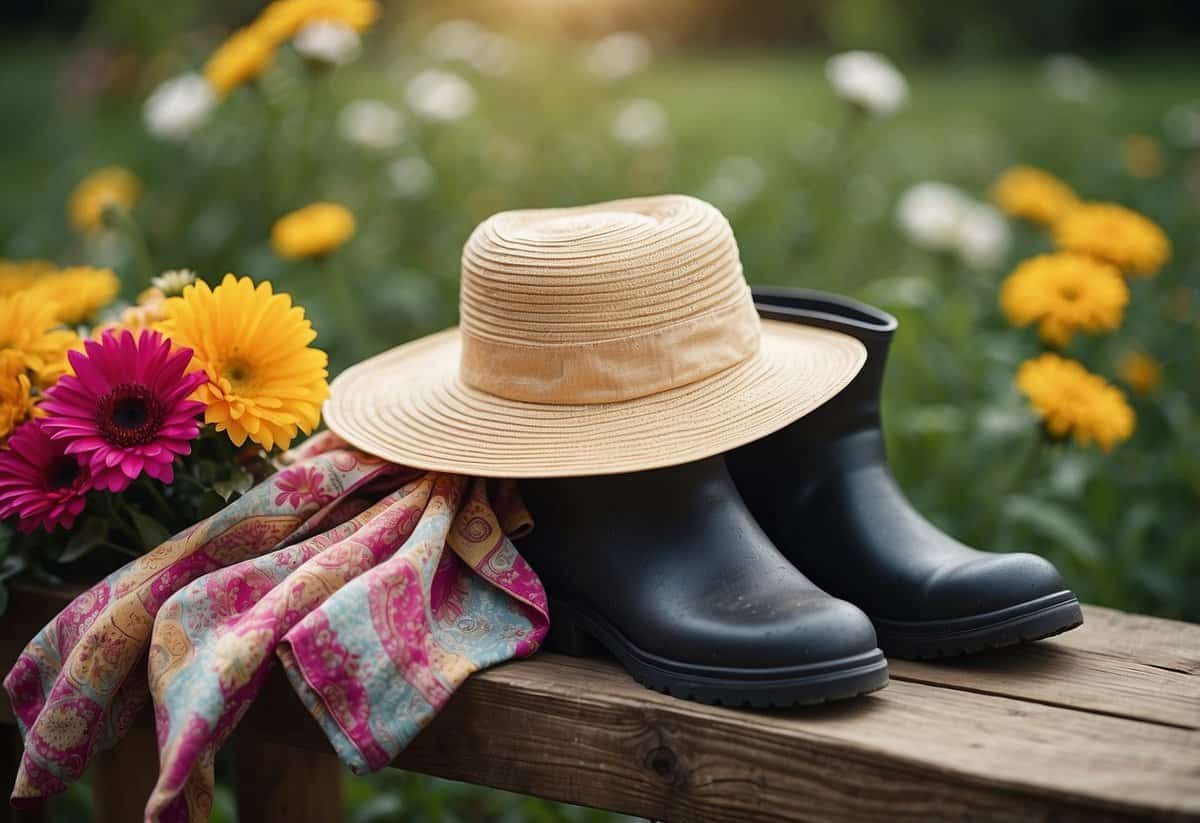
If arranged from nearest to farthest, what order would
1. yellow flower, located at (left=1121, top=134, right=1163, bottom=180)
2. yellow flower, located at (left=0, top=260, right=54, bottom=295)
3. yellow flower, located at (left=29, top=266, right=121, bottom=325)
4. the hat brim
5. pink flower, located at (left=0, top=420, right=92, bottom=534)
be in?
1. the hat brim
2. pink flower, located at (left=0, top=420, right=92, bottom=534)
3. yellow flower, located at (left=29, top=266, right=121, bottom=325)
4. yellow flower, located at (left=0, top=260, right=54, bottom=295)
5. yellow flower, located at (left=1121, top=134, right=1163, bottom=180)

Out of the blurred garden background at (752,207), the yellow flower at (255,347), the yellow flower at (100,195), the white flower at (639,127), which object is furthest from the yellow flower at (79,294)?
the white flower at (639,127)

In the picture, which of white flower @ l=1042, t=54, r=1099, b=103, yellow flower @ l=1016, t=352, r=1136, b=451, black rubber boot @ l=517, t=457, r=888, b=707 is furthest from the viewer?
white flower @ l=1042, t=54, r=1099, b=103

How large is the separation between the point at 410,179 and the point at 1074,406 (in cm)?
166

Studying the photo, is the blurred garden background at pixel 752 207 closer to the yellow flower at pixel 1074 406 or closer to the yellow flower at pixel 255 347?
the yellow flower at pixel 1074 406

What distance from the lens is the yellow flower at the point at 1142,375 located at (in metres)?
2.34

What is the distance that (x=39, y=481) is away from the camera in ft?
4.29

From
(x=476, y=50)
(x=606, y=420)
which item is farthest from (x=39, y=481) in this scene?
(x=476, y=50)

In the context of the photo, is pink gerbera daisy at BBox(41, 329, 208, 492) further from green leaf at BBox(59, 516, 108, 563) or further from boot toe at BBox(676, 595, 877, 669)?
boot toe at BBox(676, 595, 877, 669)

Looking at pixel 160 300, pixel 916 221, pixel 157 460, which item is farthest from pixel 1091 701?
pixel 916 221

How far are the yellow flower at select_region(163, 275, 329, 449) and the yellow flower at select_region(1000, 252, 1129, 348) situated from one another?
1.21 meters

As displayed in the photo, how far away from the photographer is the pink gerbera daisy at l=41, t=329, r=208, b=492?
4.07 feet

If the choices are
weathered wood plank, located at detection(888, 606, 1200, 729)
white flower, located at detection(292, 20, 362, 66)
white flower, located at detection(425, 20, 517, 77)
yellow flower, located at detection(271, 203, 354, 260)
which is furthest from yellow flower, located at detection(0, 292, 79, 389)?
white flower, located at detection(425, 20, 517, 77)

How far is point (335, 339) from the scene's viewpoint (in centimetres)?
257

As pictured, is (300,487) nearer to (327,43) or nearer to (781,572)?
(781,572)
